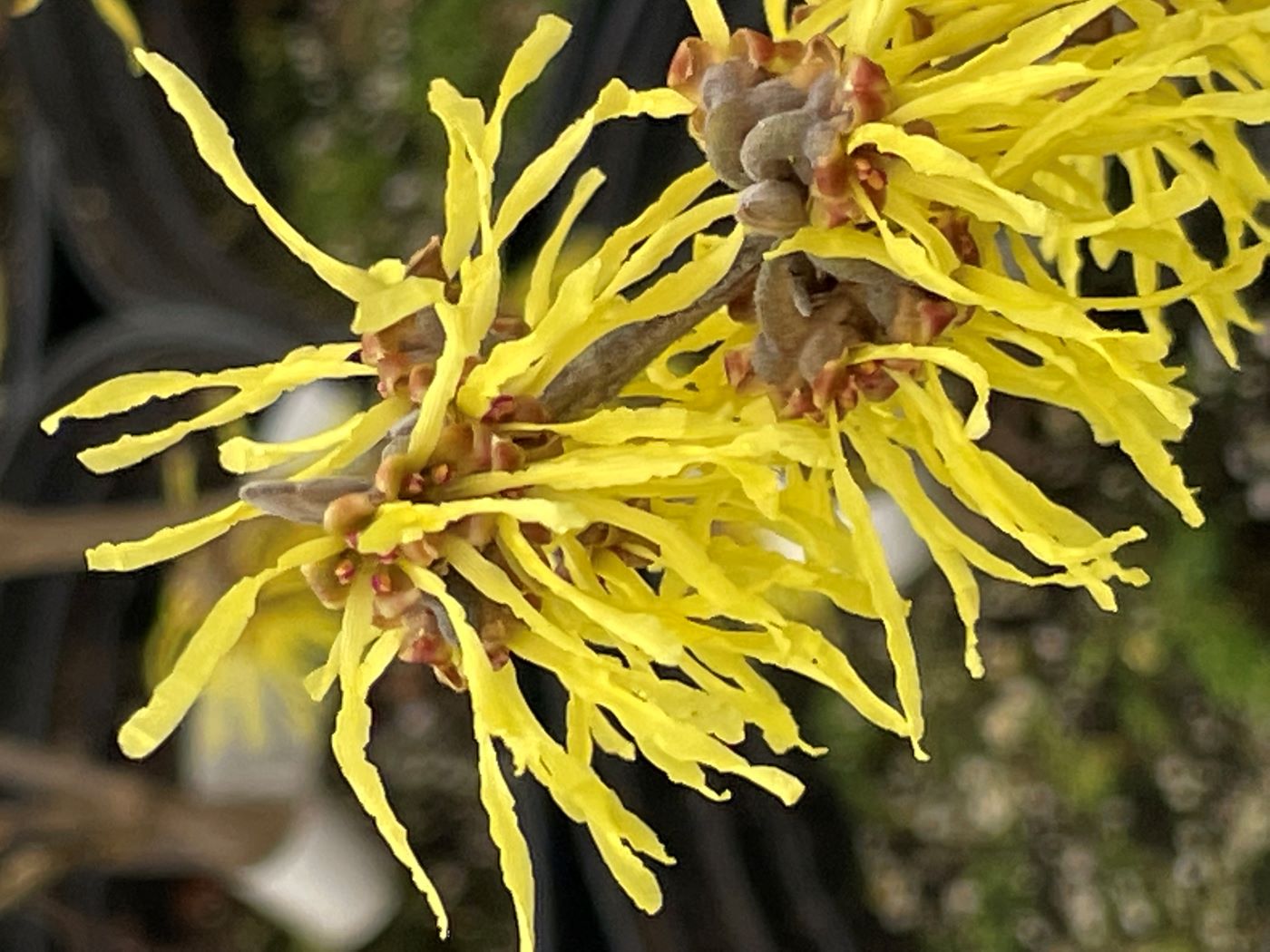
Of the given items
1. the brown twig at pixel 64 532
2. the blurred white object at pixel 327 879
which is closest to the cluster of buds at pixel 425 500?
the brown twig at pixel 64 532

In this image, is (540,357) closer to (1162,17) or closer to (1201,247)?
(1162,17)

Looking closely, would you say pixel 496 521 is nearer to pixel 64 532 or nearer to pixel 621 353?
pixel 621 353

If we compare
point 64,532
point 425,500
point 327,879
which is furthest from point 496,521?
point 327,879

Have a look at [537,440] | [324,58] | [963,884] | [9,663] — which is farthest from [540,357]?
[324,58]

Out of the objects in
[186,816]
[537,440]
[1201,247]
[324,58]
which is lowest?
[186,816]

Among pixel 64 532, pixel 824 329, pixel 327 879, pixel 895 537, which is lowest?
pixel 327 879

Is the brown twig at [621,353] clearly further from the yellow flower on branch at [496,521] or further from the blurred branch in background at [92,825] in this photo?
the blurred branch in background at [92,825]
